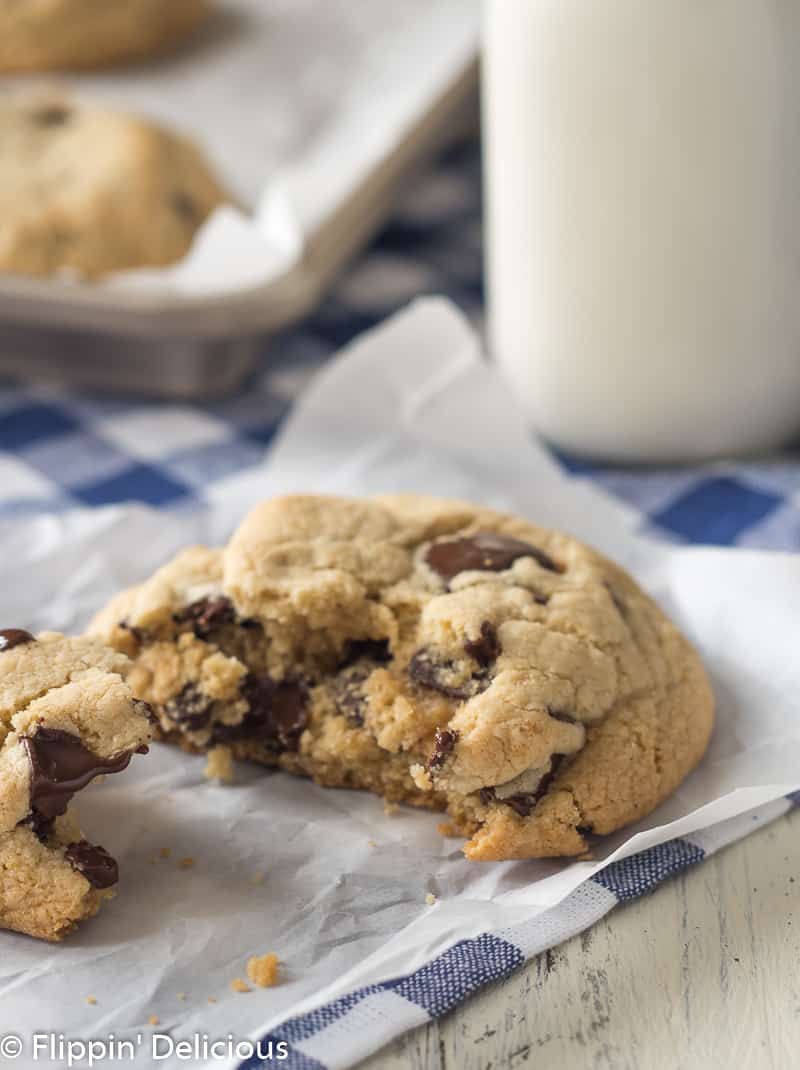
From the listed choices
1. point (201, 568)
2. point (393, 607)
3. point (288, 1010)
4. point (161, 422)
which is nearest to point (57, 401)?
point (161, 422)

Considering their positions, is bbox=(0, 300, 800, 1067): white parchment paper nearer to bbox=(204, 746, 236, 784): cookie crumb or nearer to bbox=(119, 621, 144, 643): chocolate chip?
bbox=(204, 746, 236, 784): cookie crumb

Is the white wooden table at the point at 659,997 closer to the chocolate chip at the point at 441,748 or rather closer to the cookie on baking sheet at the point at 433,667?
the cookie on baking sheet at the point at 433,667

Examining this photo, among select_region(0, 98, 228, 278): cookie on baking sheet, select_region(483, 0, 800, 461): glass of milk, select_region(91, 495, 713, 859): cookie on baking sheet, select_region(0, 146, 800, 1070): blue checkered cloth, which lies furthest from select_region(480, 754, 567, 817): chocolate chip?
select_region(0, 98, 228, 278): cookie on baking sheet

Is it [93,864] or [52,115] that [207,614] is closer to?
[93,864]

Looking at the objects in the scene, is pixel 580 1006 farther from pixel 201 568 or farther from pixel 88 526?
pixel 88 526

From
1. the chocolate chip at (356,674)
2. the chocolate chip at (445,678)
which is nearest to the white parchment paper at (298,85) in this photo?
the chocolate chip at (356,674)
